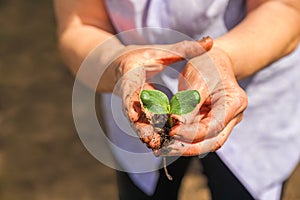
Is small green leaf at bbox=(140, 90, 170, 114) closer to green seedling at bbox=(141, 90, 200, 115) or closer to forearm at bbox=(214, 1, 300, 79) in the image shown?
green seedling at bbox=(141, 90, 200, 115)

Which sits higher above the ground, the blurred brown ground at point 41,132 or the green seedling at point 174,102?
the green seedling at point 174,102

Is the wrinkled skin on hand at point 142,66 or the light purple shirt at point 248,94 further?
the light purple shirt at point 248,94

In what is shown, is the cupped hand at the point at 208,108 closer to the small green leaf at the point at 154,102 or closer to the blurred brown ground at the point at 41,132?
the small green leaf at the point at 154,102

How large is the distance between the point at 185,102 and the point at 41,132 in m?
1.20

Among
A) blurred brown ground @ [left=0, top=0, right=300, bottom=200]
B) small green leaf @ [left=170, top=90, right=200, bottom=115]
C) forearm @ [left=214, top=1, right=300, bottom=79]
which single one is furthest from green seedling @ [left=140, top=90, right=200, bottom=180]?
blurred brown ground @ [left=0, top=0, right=300, bottom=200]

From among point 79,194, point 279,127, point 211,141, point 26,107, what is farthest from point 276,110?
point 26,107

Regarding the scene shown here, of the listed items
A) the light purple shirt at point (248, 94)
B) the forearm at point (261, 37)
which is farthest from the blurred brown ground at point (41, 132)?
Result: the forearm at point (261, 37)

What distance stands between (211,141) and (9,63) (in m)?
1.49

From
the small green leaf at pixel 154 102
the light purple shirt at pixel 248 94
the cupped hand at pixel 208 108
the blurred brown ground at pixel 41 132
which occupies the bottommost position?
the blurred brown ground at pixel 41 132

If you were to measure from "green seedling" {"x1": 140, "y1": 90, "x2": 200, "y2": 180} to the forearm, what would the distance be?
0.17m

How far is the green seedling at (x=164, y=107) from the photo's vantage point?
2.27 ft

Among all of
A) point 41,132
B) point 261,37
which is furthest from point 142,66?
point 41,132

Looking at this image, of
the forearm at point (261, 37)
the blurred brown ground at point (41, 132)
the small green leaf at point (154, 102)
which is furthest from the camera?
the blurred brown ground at point (41, 132)

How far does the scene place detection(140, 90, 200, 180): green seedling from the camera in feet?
2.27
